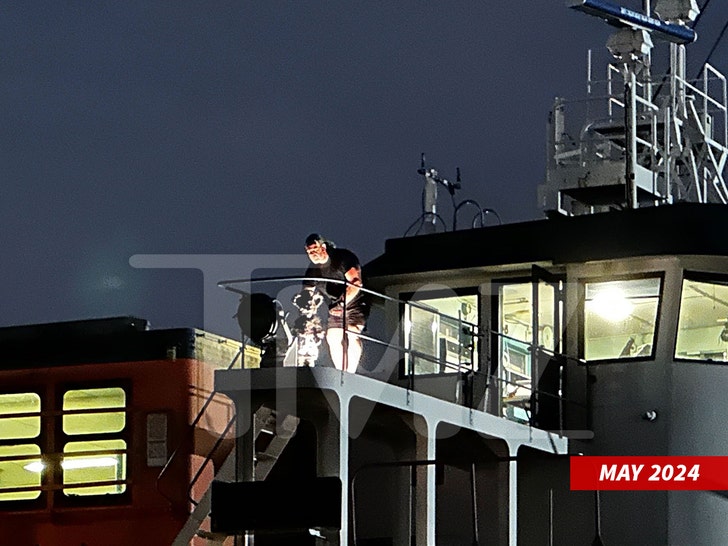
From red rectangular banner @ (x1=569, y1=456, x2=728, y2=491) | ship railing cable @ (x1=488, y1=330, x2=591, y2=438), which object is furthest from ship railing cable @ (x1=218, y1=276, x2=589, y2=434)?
red rectangular banner @ (x1=569, y1=456, x2=728, y2=491)

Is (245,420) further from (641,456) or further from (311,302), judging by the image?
(641,456)

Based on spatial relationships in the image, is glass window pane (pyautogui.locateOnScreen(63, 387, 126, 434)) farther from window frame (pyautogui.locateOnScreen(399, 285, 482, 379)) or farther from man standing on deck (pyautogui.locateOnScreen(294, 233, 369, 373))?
man standing on deck (pyautogui.locateOnScreen(294, 233, 369, 373))

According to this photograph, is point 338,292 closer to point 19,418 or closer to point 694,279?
point 694,279

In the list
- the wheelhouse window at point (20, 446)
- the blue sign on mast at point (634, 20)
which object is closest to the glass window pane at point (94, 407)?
the wheelhouse window at point (20, 446)

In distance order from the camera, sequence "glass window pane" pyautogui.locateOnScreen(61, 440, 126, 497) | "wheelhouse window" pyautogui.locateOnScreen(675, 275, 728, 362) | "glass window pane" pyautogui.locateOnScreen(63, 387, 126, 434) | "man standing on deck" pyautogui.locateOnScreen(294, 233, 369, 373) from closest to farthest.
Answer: "man standing on deck" pyautogui.locateOnScreen(294, 233, 369, 373) → "wheelhouse window" pyautogui.locateOnScreen(675, 275, 728, 362) → "glass window pane" pyautogui.locateOnScreen(61, 440, 126, 497) → "glass window pane" pyautogui.locateOnScreen(63, 387, 126, 434)

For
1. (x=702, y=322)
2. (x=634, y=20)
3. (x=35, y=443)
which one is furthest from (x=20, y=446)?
(x=634, y=20)

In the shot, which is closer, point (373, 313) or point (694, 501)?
point (694, 501)

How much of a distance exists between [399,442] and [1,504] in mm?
4872

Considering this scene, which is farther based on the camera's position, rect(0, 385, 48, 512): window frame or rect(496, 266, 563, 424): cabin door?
rect(0, 385, 48, 512): window frame

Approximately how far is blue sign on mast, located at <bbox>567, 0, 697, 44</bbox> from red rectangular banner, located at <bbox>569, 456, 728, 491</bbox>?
5.19 metres

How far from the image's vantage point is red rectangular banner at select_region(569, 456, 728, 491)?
1827 centimetres

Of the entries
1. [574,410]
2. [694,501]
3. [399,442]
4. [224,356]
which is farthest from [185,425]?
[694,501]

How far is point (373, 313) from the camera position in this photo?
20859mm

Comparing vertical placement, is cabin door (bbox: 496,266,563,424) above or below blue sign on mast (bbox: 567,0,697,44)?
below
